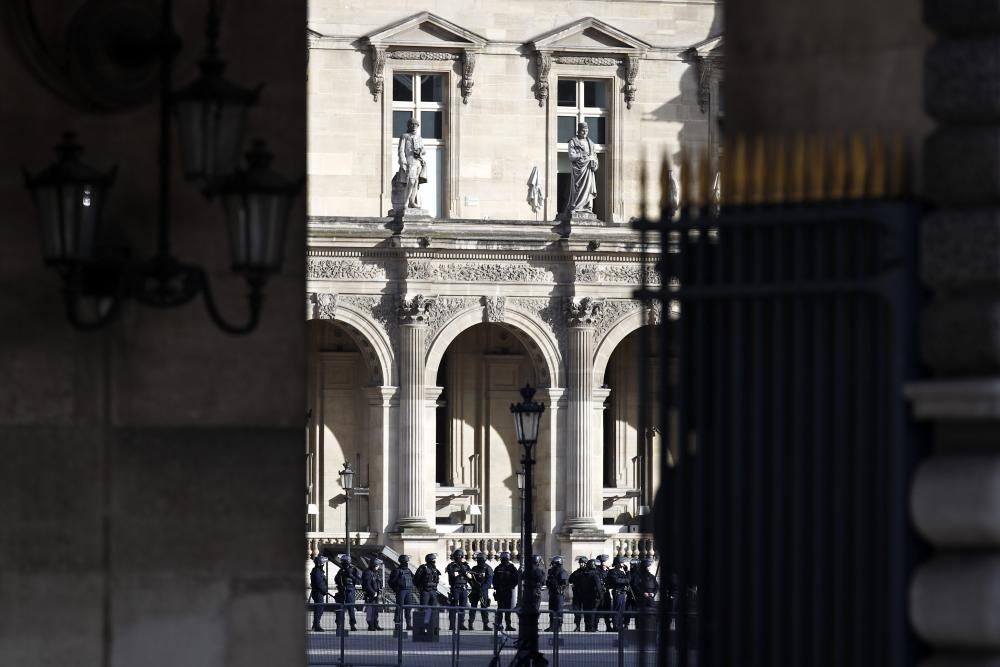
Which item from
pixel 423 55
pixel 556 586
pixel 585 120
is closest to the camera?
pixel 556 586

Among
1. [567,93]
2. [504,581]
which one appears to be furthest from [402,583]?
[567,93]

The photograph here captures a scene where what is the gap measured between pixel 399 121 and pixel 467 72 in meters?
1.68

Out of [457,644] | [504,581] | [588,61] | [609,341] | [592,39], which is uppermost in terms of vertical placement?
[592,39]

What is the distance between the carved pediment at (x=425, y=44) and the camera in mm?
44562

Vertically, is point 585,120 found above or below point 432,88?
below

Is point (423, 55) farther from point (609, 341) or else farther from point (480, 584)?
point (480, 584)

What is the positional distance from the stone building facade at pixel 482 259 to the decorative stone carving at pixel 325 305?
4 cm

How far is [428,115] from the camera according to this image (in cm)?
4525
